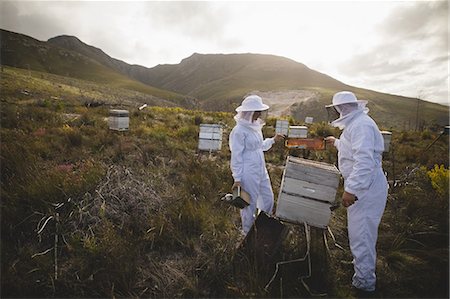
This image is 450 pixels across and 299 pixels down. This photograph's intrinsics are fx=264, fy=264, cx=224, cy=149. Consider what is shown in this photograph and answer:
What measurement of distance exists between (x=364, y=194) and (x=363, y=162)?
0.43 m

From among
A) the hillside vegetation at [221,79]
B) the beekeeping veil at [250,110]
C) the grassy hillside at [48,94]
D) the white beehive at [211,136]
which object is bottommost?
the white beehive at [211,136]

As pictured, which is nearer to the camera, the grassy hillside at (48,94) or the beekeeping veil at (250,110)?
the beekeeping veil at (250,110)

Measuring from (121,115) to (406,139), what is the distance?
50.1ft

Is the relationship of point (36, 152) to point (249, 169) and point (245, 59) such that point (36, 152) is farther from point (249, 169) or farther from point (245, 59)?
point (245, 59)

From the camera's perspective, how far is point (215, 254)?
3.59 metres

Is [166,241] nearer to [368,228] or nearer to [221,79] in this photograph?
[368,228]

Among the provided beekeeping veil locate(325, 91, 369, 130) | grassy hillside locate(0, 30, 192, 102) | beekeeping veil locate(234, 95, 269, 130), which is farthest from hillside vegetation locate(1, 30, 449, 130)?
beekeeping veil locate(325, 91, 369, 130)

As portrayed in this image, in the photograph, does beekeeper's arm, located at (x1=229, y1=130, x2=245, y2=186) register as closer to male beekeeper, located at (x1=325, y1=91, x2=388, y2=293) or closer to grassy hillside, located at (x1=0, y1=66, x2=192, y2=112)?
male beekeeper, located at (x1=325, y1=91, x2=388, y2=293)

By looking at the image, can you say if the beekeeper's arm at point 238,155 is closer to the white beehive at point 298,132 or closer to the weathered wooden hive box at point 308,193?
the weathered wooden hive box at point 308,193

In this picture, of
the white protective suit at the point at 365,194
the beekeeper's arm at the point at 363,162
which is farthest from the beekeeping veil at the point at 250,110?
the beekeeper's arm at the point at 363,162

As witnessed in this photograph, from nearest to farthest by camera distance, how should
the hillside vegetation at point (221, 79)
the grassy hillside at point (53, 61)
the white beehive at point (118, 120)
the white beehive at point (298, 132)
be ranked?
the white beehive at point (118, 120) < the white beehive at point (298, 132) < the hillside vegetation at point (221, 79) < the grassy hillside at point (53, 61)

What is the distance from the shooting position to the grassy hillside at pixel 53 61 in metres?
86.1

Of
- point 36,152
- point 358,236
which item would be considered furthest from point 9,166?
point 358,236

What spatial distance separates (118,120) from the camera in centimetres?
1007
